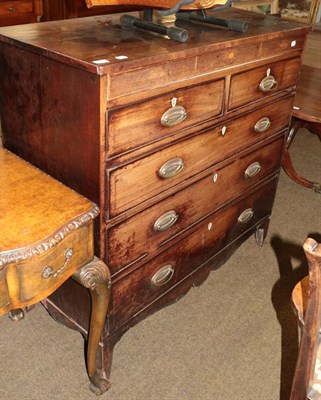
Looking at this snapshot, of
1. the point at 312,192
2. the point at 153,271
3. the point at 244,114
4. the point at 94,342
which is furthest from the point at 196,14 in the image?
the point at 312,192

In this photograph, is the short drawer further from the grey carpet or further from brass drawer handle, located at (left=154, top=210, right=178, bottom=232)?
brass drawer handle, located at (left=154, top=210, right=178, bottom=232)

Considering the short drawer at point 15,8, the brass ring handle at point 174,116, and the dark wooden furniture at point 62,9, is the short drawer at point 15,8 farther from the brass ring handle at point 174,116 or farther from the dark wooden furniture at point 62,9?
the brass ring handle at point 174,116

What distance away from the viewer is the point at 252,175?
84.8 inches

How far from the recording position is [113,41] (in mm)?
1475

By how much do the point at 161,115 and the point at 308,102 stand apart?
4.80 ft

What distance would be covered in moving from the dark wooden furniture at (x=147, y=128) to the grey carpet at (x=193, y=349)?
0.53 ft

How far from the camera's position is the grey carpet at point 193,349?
181cm

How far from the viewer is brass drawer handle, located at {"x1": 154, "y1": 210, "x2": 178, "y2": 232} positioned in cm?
170

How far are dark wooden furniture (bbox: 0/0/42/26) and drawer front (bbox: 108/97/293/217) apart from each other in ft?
7.65

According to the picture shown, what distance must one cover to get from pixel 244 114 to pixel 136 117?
64cm

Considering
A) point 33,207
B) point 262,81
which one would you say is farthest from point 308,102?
point 33,207

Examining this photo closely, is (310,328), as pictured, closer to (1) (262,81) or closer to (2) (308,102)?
(1) (262,81)

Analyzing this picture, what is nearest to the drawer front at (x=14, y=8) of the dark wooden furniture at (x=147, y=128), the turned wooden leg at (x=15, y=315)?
the dark wooden furniture at (x=147, y=128)

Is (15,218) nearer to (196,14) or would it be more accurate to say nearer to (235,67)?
(235,67)
